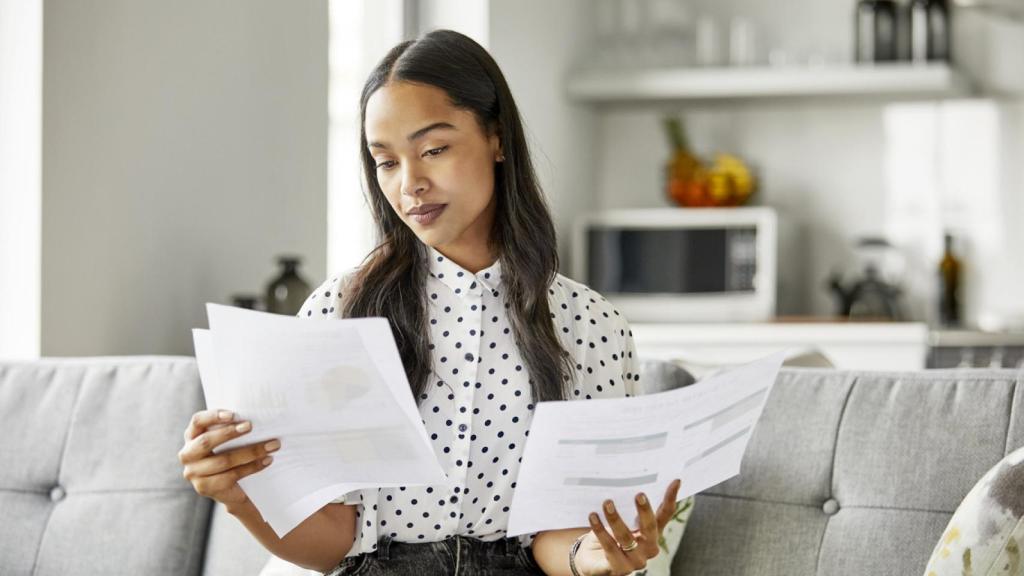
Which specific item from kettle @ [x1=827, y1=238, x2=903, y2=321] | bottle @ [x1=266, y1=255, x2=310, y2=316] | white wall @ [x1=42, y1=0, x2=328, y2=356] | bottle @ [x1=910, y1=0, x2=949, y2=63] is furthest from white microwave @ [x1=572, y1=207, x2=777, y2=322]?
bottle @ [x1=266, y1=255, x2=310, y2=316]

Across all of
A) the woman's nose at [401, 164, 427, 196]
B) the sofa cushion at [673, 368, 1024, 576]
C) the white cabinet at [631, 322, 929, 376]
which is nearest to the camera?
the woman's nose at [401, 164, 427, 196]

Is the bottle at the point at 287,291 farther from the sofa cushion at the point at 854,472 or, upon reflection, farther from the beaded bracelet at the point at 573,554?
the beaded bracelet at the point at 573,554

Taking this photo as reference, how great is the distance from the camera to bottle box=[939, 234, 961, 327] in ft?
16.9

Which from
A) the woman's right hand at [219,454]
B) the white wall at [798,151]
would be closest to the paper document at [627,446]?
the woman's right hand at [219,454]

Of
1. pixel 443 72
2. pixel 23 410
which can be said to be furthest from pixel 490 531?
pixel 23 410

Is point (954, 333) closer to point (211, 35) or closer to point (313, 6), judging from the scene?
point (313, 6)

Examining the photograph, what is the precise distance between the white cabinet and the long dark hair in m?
3.03

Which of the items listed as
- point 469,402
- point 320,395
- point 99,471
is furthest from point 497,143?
point 99,471

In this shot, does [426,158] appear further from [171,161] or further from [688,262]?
[688,262]

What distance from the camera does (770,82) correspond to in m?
5.13

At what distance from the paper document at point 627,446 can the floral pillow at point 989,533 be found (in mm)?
334

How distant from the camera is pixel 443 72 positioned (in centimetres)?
150

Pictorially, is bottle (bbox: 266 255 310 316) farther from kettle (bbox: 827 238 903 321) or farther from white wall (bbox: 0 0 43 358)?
kettle (bbox: 827 238 903 321)

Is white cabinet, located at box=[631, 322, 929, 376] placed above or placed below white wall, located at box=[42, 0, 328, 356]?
below
